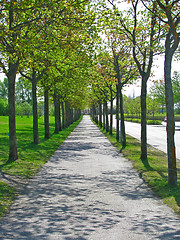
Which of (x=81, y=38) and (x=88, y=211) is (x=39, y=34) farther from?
(x=88, y=211)

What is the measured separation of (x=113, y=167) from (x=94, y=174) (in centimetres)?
155

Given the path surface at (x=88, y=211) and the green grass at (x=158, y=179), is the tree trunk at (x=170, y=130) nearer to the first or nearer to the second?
the green grass at (x=158, y=179)

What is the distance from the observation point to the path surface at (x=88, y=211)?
486 centimetres

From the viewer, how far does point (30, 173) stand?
33.5 ft

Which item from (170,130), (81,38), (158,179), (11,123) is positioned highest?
(81,38)

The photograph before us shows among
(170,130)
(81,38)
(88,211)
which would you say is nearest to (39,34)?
(81,38)

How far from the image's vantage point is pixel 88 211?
19.8 ft

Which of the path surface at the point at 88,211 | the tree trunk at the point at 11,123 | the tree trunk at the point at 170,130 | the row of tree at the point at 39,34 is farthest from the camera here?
the tree trunk at the point at 11,123

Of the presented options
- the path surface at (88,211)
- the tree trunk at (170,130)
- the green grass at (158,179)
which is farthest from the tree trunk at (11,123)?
the tree trunk at (170,130)

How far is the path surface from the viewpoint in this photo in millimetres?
4863

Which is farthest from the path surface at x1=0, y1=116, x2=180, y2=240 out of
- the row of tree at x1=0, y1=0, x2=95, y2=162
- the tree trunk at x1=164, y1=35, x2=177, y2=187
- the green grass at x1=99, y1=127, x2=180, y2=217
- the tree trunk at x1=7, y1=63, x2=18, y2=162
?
the row of tree at x1=0, y1=0, x2=95, y2=162

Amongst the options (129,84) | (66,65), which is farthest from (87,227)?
(129,84)

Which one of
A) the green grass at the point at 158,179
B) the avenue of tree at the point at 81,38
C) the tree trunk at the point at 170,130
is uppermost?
the avenue of tree at the point at 81,38

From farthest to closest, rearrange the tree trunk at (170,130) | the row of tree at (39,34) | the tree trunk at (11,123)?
the tree trunk at (11,123) → the row of tree at (39,34) → the tree trunk at (170,130)
